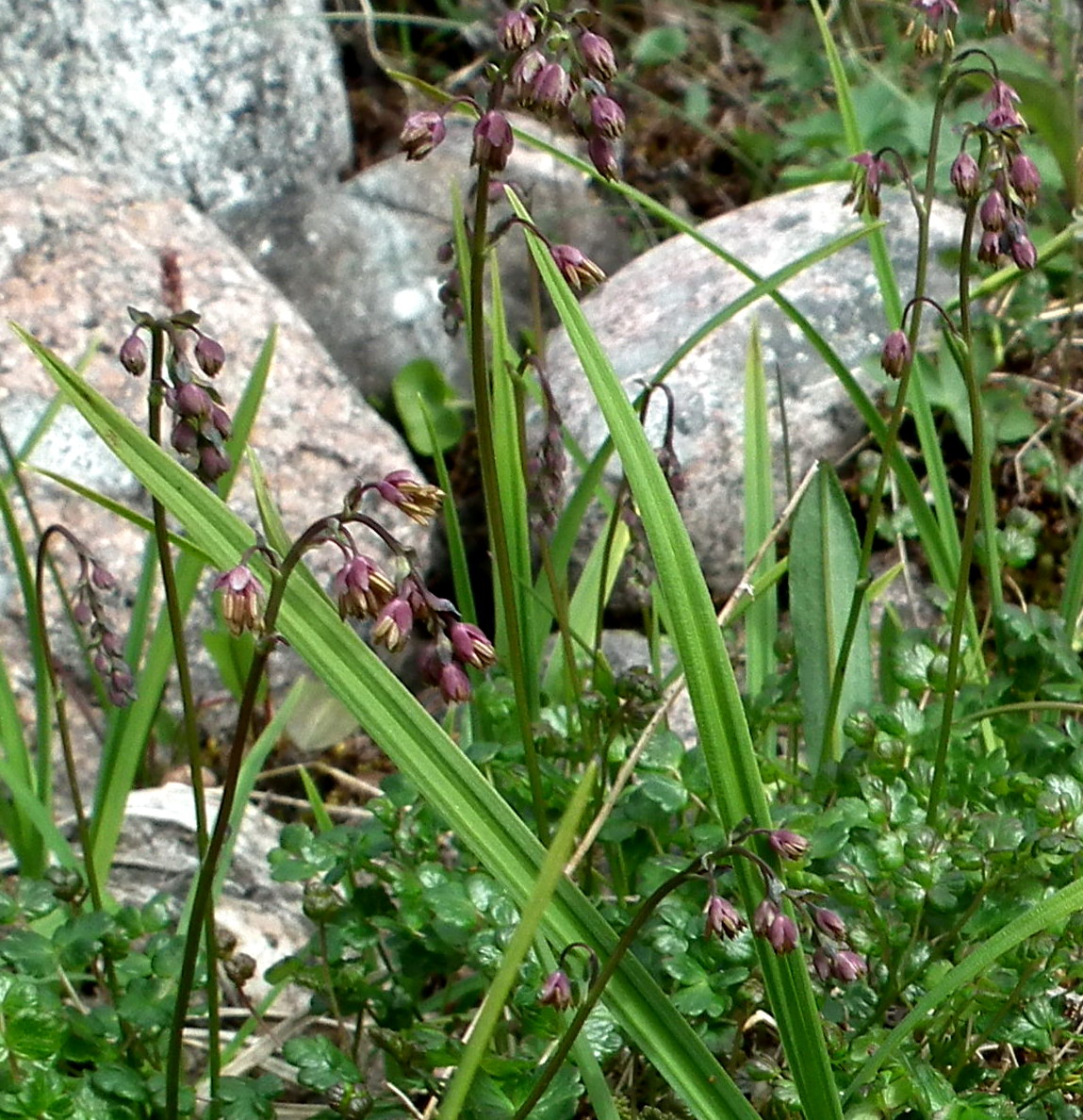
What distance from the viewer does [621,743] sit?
2.19 meters

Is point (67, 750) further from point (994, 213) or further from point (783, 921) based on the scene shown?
point (994, 213)

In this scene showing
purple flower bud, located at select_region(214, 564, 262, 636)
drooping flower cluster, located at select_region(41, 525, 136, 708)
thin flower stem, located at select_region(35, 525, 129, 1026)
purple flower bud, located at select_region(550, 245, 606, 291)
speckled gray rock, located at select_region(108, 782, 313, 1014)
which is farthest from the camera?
speckled gray rock, located at select_region(108, 782, 313, 1014)

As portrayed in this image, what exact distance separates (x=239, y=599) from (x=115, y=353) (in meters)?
2.56

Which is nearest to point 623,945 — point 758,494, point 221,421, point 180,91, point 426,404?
point 221,421

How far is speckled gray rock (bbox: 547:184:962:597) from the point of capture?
363cm

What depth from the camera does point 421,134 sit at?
1.49 metres

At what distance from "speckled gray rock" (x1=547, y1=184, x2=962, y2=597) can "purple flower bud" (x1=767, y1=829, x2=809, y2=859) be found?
2042mm

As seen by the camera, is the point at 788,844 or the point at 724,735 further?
the point at 724,735

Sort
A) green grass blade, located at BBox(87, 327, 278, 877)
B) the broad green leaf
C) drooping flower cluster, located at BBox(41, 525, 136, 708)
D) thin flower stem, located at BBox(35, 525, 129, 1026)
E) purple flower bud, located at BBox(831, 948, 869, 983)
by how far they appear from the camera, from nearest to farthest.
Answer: purple flower bud, located at BBox(831, 948, 869, 983)
drooping flower cluster, located at BBox(41, 525, 136, 708)
thin flower stem, located at BBox(35, 525, 129, 1026)
green grass blade, located at BBox(87, 327, 278, 877)
the broad green leaf

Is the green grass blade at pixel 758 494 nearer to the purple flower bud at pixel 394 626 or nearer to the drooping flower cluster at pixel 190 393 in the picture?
the drooping flower cluster at pixel 190 393

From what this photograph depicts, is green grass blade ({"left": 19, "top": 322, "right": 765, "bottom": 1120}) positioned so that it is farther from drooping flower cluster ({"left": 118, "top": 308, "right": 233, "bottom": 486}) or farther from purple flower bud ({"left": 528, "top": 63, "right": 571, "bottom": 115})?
purple flower bud ({"left": 528, "top": 63, "right": 571, "bottom": 115})

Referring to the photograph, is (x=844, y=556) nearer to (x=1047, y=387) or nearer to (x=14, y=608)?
(x=1047, y=387)

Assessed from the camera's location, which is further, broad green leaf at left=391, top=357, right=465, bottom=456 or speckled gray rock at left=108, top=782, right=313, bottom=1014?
broad green leaf at left=391, top=357, right=465, bottom=456

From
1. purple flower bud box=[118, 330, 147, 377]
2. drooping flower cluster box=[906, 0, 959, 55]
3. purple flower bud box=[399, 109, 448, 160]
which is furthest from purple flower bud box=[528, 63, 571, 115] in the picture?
drooping flower cluster box=[906, 0, 959, 55]
